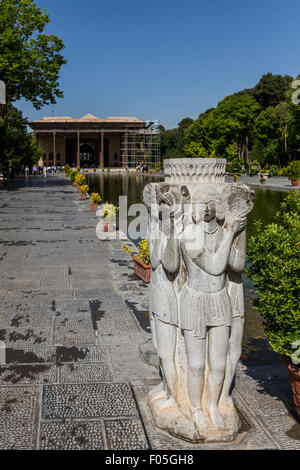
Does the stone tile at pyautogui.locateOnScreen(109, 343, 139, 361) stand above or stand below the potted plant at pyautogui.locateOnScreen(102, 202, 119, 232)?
below

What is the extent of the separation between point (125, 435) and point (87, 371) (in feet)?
3.35

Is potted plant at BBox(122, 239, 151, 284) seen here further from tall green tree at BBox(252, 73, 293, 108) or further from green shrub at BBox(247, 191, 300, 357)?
tall green tree at BBox(252, 73, 293, 108)

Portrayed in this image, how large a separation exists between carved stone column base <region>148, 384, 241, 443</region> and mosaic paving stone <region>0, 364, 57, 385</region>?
1131 mm

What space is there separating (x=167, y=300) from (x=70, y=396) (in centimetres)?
127

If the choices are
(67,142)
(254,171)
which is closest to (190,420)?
(254,171)

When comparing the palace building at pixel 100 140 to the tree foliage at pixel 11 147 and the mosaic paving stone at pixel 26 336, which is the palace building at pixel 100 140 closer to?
the tree foliage at pixel 11 147

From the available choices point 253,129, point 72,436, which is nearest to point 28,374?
point 72,436

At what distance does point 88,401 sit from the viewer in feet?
11.3

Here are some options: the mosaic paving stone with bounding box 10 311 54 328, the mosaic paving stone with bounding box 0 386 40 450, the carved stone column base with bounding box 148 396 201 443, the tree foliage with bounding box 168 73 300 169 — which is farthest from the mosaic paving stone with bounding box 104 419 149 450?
the tree foliage with bounding box 168 73 300 169

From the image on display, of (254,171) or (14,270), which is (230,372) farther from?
(254,171)

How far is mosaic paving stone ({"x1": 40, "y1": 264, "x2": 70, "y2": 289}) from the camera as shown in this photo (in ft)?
21.6

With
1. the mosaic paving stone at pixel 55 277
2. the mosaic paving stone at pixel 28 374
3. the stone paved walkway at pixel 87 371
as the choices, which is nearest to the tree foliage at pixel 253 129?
the mosaic paving stone at pixel 55 277

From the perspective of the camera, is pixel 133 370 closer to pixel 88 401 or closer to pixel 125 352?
pixel 125 352

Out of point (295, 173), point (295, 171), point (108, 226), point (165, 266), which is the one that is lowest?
point (108, 226)
